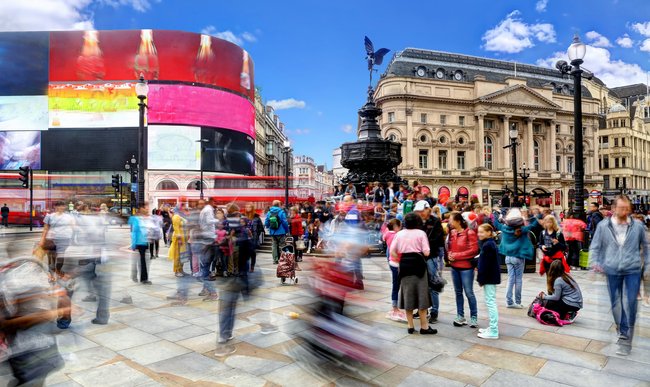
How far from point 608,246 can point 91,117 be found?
6741 centimetres

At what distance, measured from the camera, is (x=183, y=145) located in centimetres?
6044

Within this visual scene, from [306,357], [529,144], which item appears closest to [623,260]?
[306,357]

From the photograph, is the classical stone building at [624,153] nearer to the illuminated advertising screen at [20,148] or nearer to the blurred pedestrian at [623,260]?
the blurred pedestrian at [623,260]

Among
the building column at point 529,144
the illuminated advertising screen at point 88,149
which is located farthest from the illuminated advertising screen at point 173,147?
the building column at point 529,144

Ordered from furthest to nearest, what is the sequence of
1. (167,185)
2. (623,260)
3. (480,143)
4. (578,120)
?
(480,143)
(167,185)
(578,120)
(623,260)

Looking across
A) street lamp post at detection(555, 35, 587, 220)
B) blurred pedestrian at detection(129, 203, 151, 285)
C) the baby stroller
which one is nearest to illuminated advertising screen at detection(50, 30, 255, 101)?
blurred pedestrian at detection(129, 203, 151, 285)

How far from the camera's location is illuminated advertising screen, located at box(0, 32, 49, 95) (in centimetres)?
6166

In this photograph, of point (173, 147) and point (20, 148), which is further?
point (20, 148)

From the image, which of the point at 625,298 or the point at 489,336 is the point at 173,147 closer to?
the point at 489,336

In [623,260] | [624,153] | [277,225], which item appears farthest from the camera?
[624,153]

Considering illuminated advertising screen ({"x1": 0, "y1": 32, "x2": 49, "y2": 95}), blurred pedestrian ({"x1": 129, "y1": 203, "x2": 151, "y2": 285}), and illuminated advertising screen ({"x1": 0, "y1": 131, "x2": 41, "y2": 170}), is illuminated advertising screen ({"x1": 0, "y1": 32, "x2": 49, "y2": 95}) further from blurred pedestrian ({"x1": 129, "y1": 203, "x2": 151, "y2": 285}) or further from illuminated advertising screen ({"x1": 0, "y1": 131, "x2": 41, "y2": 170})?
blurred pedestrian ({"x1": 129, "y1": 203, "x2": 151, "y2": 285})

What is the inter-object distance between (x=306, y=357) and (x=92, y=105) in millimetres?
66424

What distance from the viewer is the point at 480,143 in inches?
2591

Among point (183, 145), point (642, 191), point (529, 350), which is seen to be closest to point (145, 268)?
point (529, 350)
